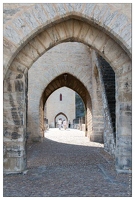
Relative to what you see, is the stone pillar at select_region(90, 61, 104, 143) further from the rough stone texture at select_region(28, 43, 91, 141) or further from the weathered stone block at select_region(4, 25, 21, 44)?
the weathered stone block at select_region(4, 25, 21, 44)

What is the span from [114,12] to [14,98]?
96.9 inches

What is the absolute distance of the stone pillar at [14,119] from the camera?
16.8ft

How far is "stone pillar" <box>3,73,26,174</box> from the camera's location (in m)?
5.13

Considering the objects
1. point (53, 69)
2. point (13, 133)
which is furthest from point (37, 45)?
point (53, 69)

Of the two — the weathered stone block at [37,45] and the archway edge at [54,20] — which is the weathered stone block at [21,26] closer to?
the archway edge at [54,20]

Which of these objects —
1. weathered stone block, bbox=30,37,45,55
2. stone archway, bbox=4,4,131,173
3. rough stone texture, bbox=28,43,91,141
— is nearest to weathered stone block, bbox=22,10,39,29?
stone archway, bbox=4,4,131,173

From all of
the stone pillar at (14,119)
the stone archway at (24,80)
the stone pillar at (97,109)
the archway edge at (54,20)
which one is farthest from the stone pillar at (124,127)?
the stone pillar at (97,109)

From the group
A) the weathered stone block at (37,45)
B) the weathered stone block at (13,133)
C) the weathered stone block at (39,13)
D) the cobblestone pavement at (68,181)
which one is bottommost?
the cobblestone pavement at (68,181)

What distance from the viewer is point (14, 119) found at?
5.20 m

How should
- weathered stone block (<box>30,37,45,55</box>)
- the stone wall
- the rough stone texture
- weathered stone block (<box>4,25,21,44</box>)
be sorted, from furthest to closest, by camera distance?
the stone wall
the rough stone texture
weathered stone block (<box>30,37,45,55</box>)
weathered stone block (<box>4,25,21,44</box>)

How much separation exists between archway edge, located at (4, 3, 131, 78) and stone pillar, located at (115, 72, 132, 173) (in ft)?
3.10

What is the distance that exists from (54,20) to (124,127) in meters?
2.42

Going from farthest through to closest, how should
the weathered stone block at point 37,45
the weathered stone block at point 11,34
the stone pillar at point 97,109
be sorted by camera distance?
the stone pillar at point 97,109
the weathered stone block at point 37,45
the weathered stone block at point 11,34

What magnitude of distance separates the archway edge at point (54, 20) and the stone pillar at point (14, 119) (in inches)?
36.8
